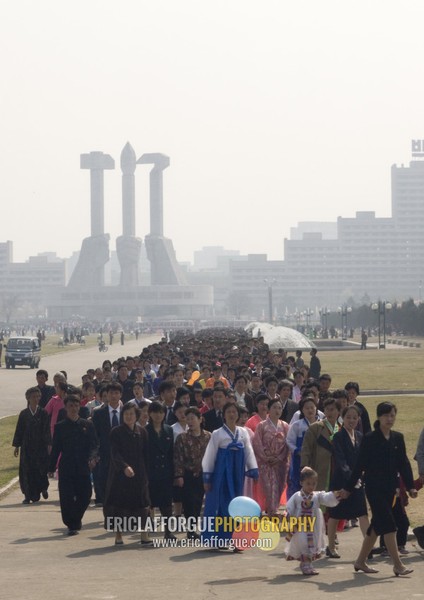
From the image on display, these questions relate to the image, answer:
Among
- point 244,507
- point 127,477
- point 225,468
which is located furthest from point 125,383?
point 244,507

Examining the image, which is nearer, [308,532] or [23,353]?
[308,532]

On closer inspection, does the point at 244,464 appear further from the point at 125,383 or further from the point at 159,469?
the point at 125,383

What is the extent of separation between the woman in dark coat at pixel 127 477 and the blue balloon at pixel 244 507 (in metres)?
1.19

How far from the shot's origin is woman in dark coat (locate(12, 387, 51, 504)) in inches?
641

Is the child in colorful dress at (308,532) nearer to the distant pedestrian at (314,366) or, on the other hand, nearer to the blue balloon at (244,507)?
the blue balloon at (244,507)

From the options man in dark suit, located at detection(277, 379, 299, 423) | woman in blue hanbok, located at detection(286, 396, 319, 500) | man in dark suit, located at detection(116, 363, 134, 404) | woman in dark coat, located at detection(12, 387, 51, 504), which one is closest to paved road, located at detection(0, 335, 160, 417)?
man in dark suit, located at detection(116, 363, 134, 404)

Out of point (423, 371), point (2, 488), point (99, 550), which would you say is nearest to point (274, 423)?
point (99, 550)

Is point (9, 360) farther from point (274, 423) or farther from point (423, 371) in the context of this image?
point (274, 423)

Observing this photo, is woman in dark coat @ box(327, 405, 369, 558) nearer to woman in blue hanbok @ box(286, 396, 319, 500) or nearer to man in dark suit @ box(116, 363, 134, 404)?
woman in blue hanbok @ box(286, 396, 319, 500)

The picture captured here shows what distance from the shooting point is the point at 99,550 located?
41.3ft

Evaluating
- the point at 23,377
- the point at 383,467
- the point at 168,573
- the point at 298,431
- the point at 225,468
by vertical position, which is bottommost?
the point at 168,573

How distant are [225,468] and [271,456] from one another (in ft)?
4.83

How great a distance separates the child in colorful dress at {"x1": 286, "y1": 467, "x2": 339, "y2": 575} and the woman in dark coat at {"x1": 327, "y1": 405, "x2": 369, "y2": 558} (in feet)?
1.56

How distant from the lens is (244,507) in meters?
12.0
